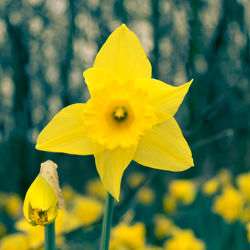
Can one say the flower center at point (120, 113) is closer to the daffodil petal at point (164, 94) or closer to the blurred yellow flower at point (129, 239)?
the daffodil petal at point (164, 94)

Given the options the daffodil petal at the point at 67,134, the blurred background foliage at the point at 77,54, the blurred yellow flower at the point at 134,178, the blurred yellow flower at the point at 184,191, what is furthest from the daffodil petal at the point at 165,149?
the blurred yellow flower at the point at 134,178

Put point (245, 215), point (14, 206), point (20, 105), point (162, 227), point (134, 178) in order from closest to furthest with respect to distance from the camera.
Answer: point (245, 215), point (162, 227), point (20, 105), point (14, 206), point (134, 178)

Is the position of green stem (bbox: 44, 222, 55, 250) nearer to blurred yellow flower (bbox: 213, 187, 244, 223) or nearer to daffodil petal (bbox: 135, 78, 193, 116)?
daffodil petal (bbox: 135, 78, 193, 116)

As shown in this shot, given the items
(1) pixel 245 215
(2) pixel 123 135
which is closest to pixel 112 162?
(2) pixel 123 135

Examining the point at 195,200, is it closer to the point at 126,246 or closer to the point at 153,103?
the point at 126,246

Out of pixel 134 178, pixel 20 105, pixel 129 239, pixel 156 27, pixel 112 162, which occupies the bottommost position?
pixel 134 178

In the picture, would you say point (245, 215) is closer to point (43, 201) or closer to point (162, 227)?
point (43, 201)

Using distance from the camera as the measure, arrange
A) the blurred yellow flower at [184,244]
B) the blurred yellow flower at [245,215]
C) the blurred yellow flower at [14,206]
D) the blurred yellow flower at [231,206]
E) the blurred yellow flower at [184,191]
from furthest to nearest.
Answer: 1. the blurred yellow flower at [14,206]
2. the blurred yellow flower at [184,191]
3. the blurred yellow flower at [231,206]
4. the blurred yellow flower at [184,244]
5. the blurred yellow flower at [245,215]
